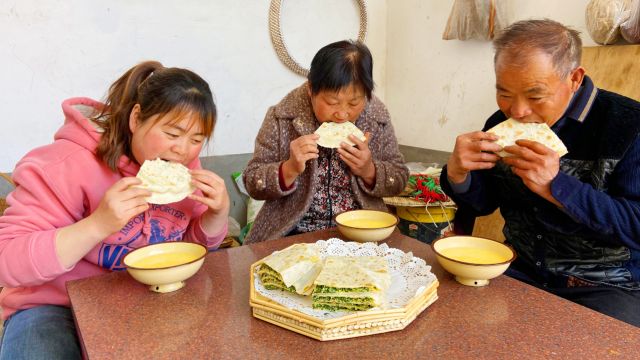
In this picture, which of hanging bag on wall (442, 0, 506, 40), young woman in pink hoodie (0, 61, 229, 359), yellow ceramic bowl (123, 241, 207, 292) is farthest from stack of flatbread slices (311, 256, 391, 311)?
hanging bag on wall (442, 0, 506, 40)

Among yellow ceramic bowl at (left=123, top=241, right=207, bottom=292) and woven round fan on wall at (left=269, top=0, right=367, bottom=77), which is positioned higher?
woven round fan on wall at (left=269, top=0, right=367, bottom=77)

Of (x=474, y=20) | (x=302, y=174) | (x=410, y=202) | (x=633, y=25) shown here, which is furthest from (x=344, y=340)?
(x=474, y=20)

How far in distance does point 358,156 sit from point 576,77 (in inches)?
36.3

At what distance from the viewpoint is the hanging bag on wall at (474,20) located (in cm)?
302

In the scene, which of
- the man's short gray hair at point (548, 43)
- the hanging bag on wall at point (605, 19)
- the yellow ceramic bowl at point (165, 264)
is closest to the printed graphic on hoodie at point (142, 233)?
the yellow ceramic bowl at point (165, 264)

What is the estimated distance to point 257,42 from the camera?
144 inches

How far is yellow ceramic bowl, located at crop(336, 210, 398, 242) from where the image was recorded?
4.94ft

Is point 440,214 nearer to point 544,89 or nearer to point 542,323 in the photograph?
point 544,89

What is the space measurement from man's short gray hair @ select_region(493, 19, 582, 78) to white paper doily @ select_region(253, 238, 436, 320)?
803mm

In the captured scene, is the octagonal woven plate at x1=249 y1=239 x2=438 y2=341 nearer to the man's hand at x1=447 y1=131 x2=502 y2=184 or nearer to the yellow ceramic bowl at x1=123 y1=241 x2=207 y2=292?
the yellow ceramic bowl at x1=123 y1=241 x2=207 y2=292

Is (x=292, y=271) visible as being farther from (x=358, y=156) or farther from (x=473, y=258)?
(x=358, y=156)

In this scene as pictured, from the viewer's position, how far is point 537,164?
138cm

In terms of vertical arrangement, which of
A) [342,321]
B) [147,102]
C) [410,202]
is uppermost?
[147,102]

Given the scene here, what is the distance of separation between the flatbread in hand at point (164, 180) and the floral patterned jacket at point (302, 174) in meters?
0.66
